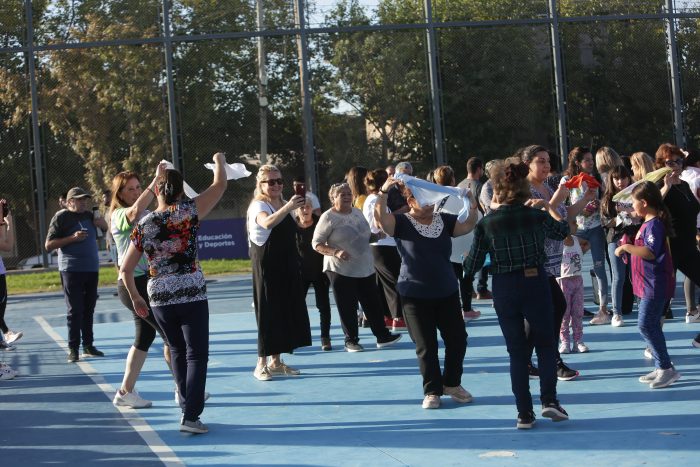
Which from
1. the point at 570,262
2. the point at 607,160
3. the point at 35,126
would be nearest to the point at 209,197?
the point at 570,262

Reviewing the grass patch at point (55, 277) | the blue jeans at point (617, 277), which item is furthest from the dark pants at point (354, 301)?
the grass patch at point (55, 277)

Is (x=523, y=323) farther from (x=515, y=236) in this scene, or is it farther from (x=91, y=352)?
(x=91, y=352)

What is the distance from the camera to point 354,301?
10.5 m

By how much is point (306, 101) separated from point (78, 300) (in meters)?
12.4

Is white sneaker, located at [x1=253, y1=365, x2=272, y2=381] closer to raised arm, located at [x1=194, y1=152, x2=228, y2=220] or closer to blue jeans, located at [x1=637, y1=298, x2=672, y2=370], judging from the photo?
raised arm, located at [x1=194, y1=152, x2=228, y2=220]

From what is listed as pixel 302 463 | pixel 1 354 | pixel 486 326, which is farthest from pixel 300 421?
pixel 1 354

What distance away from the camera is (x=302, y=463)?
631 cm

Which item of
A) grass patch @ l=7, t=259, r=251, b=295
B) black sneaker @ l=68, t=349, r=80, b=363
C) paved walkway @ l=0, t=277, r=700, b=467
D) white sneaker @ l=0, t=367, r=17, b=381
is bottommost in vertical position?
paved walkway @ l=0, t=277, r=700, b=467

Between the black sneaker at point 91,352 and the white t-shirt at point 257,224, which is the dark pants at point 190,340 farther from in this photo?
the black sneaker at point 91,352

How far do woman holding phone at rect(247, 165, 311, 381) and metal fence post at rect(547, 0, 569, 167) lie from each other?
14301mm

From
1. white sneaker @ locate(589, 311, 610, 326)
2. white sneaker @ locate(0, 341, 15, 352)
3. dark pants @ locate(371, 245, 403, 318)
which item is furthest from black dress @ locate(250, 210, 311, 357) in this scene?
white sneaker @ locate(0, 341, 15, 352)

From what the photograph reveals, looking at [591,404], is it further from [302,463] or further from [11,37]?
[11,37]

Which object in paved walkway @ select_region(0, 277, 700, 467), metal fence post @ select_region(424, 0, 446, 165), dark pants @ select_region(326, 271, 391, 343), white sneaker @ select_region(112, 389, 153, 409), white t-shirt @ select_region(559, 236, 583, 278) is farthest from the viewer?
metal fence post @ select_region(424, 0, 446, 165)

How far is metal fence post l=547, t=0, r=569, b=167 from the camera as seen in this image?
22.6 m
